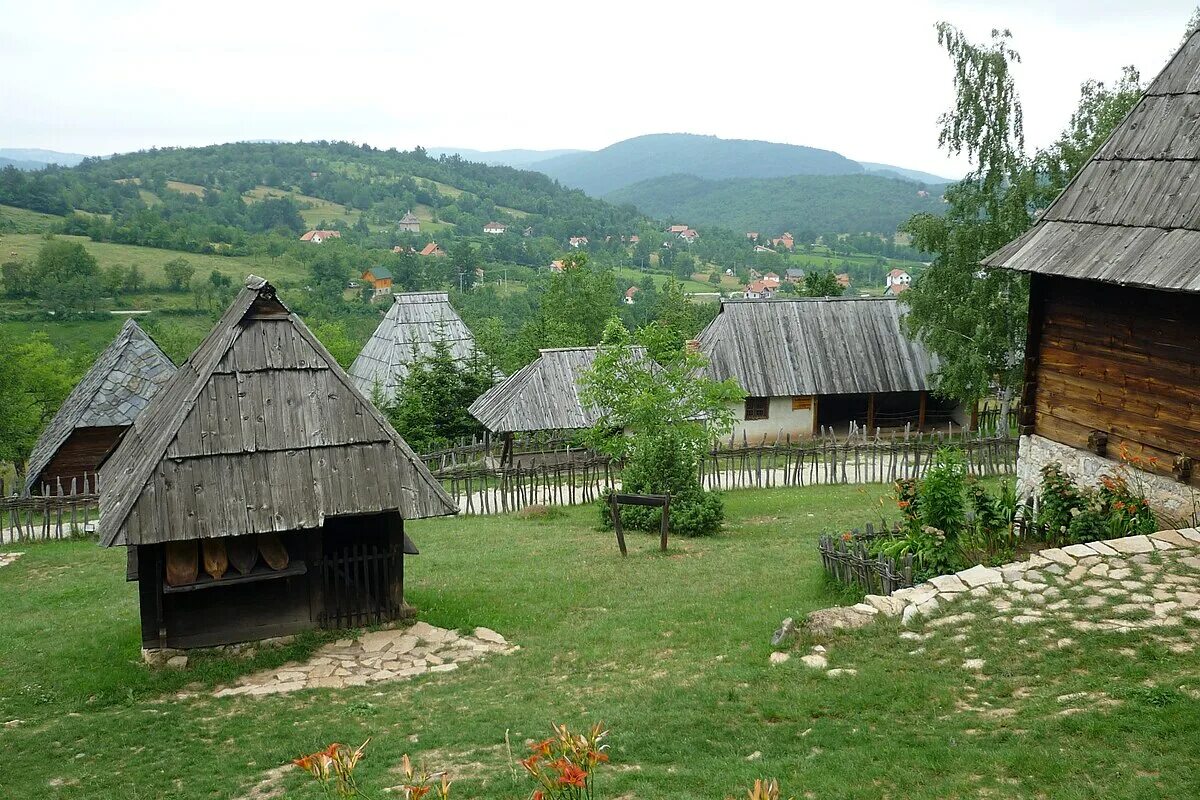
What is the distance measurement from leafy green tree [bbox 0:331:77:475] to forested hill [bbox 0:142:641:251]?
5903 cm

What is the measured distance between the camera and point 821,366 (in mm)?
29766

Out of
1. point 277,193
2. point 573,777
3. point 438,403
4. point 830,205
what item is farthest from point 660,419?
point 830,205

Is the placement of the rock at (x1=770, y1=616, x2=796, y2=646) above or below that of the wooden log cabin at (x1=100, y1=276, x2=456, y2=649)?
below

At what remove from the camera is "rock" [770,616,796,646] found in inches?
364

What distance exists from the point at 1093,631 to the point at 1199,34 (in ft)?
28.9

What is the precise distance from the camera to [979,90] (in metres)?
25.5

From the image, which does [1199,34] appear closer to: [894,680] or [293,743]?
[894,680]

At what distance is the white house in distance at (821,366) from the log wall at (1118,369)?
620 inches

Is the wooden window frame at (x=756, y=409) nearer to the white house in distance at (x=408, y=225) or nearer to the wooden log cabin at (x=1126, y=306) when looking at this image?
the wooden log cabin at (x=1126, y=306)

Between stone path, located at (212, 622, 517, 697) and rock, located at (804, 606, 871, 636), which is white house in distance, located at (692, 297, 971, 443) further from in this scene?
rock, located at (804, 606, 871, 636)

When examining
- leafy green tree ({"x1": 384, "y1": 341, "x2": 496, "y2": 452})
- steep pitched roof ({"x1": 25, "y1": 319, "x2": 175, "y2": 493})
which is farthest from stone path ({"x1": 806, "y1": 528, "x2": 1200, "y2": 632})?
steep pitched roof ({"x1": 25, "y1": 319, "x2": 175, "y2": 493})

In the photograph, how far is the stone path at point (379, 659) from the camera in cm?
979

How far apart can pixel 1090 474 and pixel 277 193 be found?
145252 millimetres

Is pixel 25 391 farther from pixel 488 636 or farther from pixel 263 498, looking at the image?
pixel 488 636
